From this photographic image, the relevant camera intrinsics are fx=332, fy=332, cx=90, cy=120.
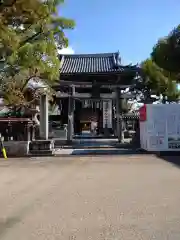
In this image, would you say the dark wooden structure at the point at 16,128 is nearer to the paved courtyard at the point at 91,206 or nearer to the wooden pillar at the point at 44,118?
the wooden pillar at the point at 44,118

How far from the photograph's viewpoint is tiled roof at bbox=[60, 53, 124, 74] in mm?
28484

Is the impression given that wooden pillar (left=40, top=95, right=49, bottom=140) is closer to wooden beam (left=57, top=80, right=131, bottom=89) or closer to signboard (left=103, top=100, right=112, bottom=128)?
wooden beam (left=57, top=80, right=131, bottom=89)

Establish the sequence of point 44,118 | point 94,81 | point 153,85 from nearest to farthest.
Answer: point 44,118 → point 94,81 → point 153,85

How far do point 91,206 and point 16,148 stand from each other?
14363 millimetres

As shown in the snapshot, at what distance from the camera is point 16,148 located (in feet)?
66.0

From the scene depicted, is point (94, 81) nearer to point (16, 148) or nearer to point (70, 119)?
point (70, 119)

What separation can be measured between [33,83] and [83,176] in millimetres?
12592

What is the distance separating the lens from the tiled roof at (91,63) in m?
28.5

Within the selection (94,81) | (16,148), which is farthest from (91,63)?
(16,148)

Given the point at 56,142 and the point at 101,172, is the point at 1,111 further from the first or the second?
the point at 101,172

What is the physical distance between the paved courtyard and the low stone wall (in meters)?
9.06

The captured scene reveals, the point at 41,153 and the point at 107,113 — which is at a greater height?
the point at 107,113

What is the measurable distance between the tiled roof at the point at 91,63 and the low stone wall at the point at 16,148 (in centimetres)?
1009

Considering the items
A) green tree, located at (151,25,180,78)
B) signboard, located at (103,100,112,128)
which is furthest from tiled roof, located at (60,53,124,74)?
green tree, located at (151,25,180,78)
